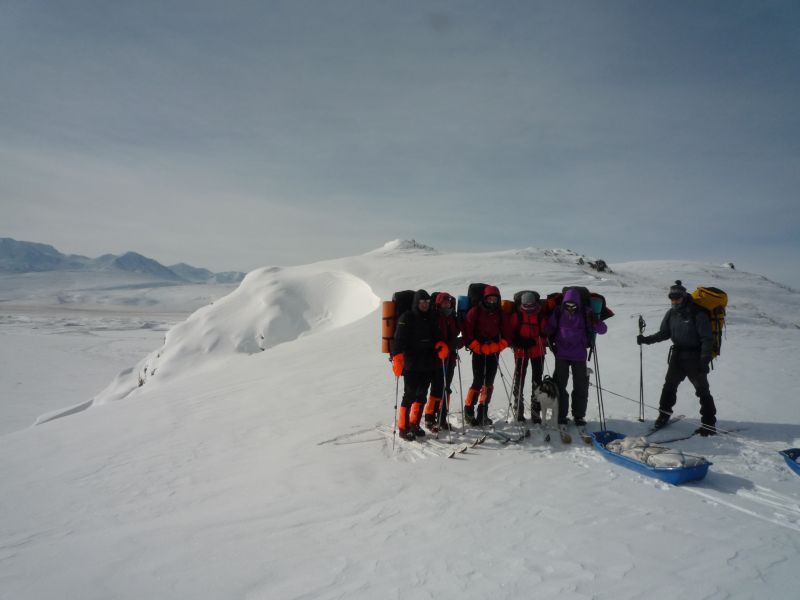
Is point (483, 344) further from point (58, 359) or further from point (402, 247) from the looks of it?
point (58, 359)

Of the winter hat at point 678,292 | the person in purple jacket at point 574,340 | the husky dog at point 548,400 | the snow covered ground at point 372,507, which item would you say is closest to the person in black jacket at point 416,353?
the snow covered ground at point 372,507

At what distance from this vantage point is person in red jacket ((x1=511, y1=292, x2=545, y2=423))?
6.38 m

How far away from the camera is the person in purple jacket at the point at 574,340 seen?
624cm

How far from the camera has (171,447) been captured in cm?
697

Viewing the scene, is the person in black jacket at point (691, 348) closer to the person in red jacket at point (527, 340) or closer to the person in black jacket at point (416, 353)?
the person in red jacket at point (527, 340)

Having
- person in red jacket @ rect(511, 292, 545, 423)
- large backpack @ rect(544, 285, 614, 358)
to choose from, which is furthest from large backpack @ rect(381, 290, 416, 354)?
large backpack @ rect(544, 285, 614, 358)

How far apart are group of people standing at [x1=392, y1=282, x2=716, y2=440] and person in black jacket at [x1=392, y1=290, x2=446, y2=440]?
0.01 meters

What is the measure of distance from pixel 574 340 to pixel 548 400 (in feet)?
3.03

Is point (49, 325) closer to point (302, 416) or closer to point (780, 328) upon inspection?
point (302, 416)

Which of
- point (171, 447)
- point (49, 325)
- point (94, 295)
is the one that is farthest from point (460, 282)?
point (94, 295)

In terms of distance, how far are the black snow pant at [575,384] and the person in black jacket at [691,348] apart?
1174mm

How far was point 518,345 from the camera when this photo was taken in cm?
657

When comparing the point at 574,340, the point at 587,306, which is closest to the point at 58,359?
the point at 574,340

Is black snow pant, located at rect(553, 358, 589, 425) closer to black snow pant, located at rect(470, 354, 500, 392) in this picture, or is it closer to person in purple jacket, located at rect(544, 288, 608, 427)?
person in purple jacket, located at rect(544, 288, 608, 427)
